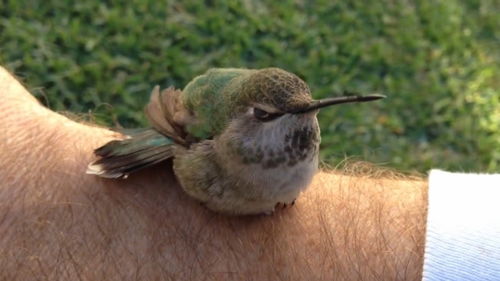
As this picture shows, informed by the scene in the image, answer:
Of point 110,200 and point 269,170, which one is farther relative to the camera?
point 110,200

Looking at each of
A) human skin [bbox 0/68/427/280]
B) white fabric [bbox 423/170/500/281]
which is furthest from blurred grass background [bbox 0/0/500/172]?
white fabric [bbox 423/170/500/281]

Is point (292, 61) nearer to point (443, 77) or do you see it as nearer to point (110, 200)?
point (443, 77)

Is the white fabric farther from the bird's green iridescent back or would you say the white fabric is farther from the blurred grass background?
the blurred grass background

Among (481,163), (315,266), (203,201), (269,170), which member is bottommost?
(481,163)

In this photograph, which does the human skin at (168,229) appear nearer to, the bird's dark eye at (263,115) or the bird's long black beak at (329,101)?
the bird's dark eye at (263,115)

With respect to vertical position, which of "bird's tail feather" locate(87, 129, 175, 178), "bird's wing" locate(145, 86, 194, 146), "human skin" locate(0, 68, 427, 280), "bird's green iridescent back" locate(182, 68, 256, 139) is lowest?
"human skin" locate(0, 68, 427, 280)

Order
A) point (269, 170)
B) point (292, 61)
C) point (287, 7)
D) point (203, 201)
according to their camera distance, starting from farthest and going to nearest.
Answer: point (287, 7), point (292, 61), point (203, 201), point (269, 170)

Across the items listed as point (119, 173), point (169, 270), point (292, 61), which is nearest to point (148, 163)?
point (119, 173)

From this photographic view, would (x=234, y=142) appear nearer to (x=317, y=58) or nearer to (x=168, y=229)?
(x=168, y=229)
